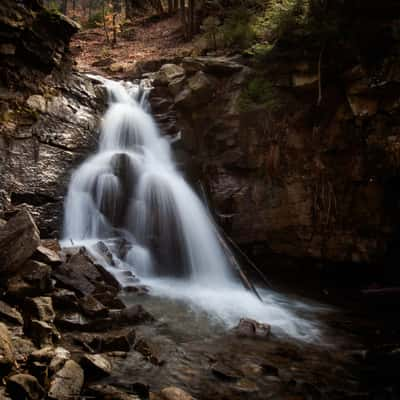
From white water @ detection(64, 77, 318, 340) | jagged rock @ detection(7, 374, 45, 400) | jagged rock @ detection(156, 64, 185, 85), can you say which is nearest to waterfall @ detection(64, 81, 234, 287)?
white water @ detection(64, 77, 318, 340)

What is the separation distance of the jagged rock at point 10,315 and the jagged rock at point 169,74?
10.5 metres

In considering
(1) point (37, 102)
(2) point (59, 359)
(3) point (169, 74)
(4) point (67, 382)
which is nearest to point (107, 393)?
(4) point (67, 382)

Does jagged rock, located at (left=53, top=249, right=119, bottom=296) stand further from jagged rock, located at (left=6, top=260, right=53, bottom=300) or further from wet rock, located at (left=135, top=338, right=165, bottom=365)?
wet rock, located at (left=135, top=338, right=165, bottom=365)

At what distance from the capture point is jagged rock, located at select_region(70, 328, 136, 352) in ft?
16.1

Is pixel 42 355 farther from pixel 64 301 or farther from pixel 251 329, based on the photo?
pixel 251 329

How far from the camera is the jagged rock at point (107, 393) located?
3.82 m

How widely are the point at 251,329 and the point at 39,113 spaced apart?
8.02 m

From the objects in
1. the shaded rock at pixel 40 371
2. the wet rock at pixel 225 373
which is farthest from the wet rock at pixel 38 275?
the wet rock at pixel 225 373

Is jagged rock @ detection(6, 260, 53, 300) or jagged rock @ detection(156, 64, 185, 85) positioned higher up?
jagged rock @ detection(156, 64, 185, 85)

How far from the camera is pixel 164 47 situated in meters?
19.4

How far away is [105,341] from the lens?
5000 mm

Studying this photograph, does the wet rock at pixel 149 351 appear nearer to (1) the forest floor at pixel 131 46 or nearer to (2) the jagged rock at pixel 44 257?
(2) the jagged rock at pixel 44 257

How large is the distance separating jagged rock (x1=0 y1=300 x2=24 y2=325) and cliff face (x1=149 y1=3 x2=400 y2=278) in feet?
22.2

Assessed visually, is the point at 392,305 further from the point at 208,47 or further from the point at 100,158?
the point at 208,47
